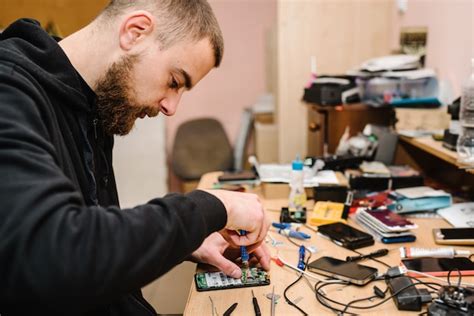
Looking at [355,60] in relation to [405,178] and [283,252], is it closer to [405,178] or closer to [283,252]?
[405,178]

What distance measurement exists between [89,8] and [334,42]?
Answer: 5.03ft

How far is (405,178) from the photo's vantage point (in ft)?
5.64

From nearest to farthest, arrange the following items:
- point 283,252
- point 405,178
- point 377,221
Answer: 1. point 283,252
2. point 377,221
3. point 405,178

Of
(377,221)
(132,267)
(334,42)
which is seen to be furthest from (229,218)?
(334,42)

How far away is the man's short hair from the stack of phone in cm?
74

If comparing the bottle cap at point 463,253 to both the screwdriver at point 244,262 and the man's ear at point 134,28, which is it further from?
the man's ear at point 134,28

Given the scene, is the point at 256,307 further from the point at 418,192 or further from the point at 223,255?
the point at 418,192

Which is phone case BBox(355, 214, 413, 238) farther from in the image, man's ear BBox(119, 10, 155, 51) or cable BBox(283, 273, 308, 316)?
man's ear BBox(119, 10, 155, 51)

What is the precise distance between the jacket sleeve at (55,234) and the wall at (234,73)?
315 centimetres

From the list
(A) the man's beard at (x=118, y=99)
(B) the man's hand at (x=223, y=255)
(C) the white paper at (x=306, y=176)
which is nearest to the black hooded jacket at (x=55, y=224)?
(A) the man's beard at (x=118, y=99)

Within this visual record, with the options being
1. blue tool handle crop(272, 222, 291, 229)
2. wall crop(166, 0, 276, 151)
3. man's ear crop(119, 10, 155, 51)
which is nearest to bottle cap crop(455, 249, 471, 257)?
blue tool handle crop(272, 222, 291, 229)

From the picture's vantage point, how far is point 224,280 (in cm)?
107

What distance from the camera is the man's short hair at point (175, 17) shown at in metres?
0.94

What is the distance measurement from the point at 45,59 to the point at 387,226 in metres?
1.01
